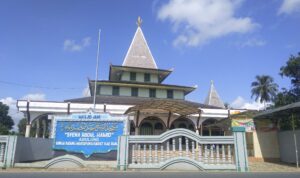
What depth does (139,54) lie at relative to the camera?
3306cm

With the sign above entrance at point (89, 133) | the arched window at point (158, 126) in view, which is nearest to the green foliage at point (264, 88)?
the arched window at point (158, 126)

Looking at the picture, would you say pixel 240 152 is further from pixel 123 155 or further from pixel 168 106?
pixel 168 106

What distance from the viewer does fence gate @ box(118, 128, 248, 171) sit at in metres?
10.2

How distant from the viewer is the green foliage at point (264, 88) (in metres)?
52.9

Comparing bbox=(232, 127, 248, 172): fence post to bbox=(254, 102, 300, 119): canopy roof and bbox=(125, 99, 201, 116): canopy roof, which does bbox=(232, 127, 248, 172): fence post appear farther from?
bbox=(125, 99, 201, 116): canopy roof

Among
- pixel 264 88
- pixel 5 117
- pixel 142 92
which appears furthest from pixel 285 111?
pixel 5 117

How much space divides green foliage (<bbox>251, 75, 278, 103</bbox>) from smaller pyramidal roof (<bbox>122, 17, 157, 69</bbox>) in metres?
28.7

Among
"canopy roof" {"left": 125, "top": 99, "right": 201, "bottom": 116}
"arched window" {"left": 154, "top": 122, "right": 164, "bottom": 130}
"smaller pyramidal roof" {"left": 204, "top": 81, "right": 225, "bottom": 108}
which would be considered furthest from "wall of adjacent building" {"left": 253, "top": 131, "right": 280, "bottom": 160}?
"smaller pyramidal roof" {"left": 204, "top": 81, "right": 225, "bottom": 108}

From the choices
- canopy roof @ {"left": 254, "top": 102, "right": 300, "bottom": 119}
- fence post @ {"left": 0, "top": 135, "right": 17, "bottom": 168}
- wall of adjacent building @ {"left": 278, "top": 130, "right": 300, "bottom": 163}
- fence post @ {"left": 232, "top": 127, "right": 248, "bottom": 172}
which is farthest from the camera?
wall of adjacent building @ {"left": 278, "top": 130, "right": 300, "bottom": 163}

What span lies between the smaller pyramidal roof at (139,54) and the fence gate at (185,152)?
2135 centimetres

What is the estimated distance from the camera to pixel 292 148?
15.9 meters

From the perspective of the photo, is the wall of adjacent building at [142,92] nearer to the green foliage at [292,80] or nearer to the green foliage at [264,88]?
the green foliage at [292,80]

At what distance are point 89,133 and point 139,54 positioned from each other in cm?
2135

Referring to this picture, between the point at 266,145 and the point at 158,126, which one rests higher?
the point at 158,126
